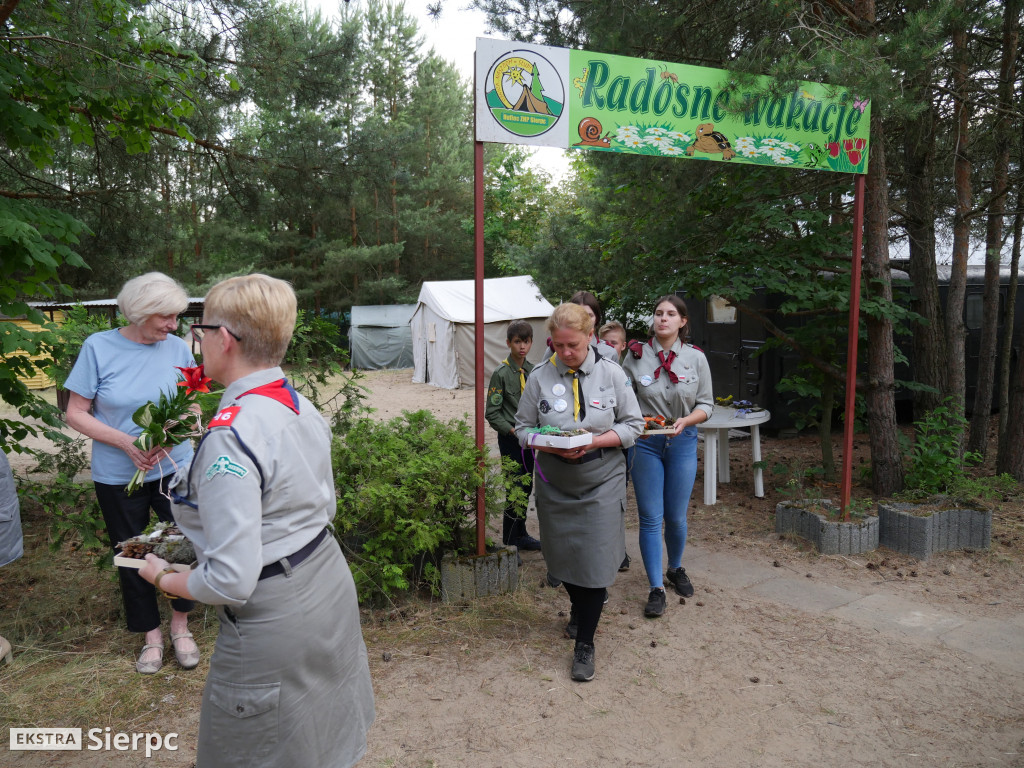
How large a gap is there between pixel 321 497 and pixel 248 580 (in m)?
0.27

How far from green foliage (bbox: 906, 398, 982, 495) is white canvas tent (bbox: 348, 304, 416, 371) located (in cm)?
1832

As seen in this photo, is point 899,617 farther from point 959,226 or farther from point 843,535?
point 959,226

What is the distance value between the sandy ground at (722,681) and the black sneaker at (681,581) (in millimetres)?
72

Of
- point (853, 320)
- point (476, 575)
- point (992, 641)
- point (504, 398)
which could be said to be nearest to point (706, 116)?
point (853, 320)

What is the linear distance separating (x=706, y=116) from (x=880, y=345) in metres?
2.53

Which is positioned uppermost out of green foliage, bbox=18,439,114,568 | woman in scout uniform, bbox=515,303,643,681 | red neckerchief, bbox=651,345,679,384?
red neckerchief, bbox=651,345,679,384

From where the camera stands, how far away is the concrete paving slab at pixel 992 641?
358cm

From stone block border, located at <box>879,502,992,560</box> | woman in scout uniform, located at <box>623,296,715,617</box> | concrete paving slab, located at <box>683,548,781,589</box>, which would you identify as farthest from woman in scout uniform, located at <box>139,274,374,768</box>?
stone block border, located at <box>879,502,992,560</box>

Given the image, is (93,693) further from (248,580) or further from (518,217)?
(518,217)

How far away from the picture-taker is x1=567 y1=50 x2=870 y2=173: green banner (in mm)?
4180

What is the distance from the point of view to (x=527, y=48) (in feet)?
12.9

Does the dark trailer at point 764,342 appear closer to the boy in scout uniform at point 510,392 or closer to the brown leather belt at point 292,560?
the boy in scout uniform at point 510,392

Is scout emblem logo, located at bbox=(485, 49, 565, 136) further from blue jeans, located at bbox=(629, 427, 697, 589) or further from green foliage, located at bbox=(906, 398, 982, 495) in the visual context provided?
green foliage, located at bbox=(906, 398, 982, 495)

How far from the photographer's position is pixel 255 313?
1.65m
